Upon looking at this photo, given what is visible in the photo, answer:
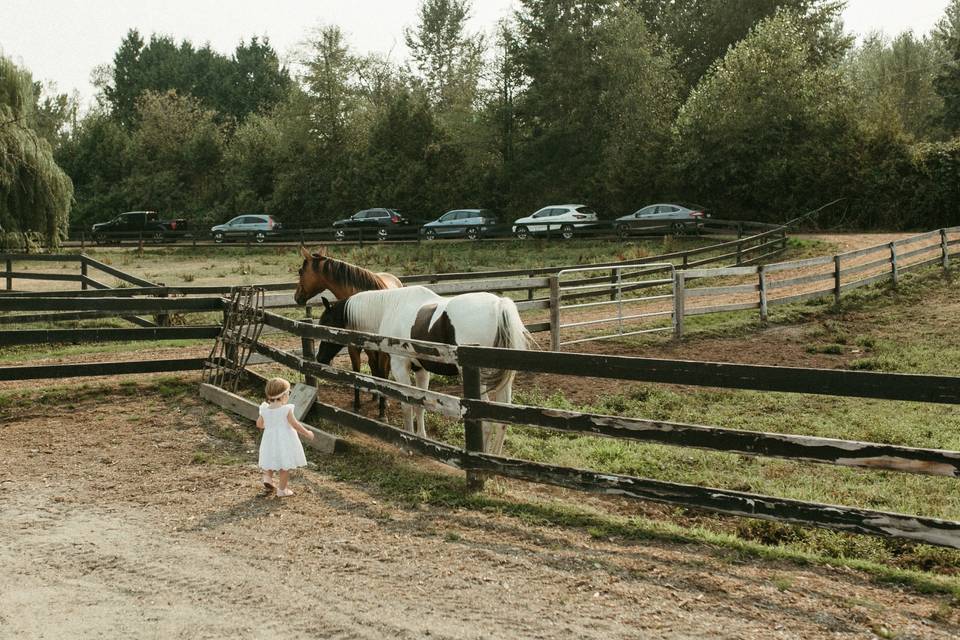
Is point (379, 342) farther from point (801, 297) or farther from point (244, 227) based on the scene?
point (244, 227)

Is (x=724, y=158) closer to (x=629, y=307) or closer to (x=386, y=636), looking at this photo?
(x=629, y=307)

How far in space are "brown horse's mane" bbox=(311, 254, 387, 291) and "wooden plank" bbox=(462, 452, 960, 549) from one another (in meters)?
4.53

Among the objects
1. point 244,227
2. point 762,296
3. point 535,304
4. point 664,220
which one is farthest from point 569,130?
point 535,304

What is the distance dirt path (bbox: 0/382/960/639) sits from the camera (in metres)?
4.25

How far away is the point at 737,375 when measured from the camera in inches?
199

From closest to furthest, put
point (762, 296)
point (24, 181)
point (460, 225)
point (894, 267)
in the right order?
point (762, 296) → point (894, 267) → point (24, 181) → point (460, 225)

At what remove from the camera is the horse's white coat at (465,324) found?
24.8ft

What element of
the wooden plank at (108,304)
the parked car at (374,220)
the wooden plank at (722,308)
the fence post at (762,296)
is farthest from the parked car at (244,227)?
the wooden plank at (108,304)

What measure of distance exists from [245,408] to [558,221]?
1144 inches

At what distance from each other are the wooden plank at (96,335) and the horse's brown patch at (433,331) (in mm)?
3684

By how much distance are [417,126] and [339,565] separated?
47.6 meters

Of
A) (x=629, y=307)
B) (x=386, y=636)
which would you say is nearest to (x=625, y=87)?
(x=629, y=307)

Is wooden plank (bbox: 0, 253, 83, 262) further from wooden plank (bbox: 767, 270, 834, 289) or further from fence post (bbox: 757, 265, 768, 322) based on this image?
wooden plank (bbox: 767, 270, 834, 289)

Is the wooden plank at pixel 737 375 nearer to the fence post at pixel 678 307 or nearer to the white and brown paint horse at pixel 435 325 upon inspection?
the white and brown paint horse at pixel 435 325
